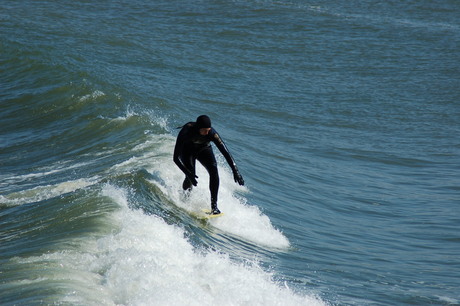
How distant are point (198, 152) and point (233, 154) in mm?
6207

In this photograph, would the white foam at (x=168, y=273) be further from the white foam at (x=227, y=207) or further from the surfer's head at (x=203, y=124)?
the white foam at (x=227, y=207)

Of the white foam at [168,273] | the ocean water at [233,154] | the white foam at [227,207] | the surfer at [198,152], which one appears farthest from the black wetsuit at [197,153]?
the white foam at [168,273]

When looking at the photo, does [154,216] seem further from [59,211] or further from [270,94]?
[270,94]

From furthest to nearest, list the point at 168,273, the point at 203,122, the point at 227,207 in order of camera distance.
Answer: the point at 227,207 < the point at 203,122 < the point at 168,273

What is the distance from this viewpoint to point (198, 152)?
1024cm

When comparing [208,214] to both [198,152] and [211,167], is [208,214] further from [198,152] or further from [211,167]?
[198,152]

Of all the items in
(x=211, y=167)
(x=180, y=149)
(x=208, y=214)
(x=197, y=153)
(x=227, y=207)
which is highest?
(x=180, y=149)

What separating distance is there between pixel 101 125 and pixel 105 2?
24.1 m

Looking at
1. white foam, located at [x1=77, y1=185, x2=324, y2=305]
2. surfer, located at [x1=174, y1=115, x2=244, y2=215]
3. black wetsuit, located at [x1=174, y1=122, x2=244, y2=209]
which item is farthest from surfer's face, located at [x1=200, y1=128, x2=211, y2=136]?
white foam, located at [x1=77, y1=185, x2=324, y2=305]

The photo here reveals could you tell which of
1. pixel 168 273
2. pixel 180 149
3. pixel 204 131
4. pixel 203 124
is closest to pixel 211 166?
pixel 180 149

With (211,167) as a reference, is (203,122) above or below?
above

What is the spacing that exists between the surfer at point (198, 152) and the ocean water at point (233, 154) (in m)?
0.70

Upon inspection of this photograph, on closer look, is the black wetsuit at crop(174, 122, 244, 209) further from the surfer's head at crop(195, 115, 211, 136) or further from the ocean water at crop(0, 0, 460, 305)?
the ocean water at crop(0, 0, 460, 305)

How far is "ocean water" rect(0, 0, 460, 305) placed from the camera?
25.3 ft
